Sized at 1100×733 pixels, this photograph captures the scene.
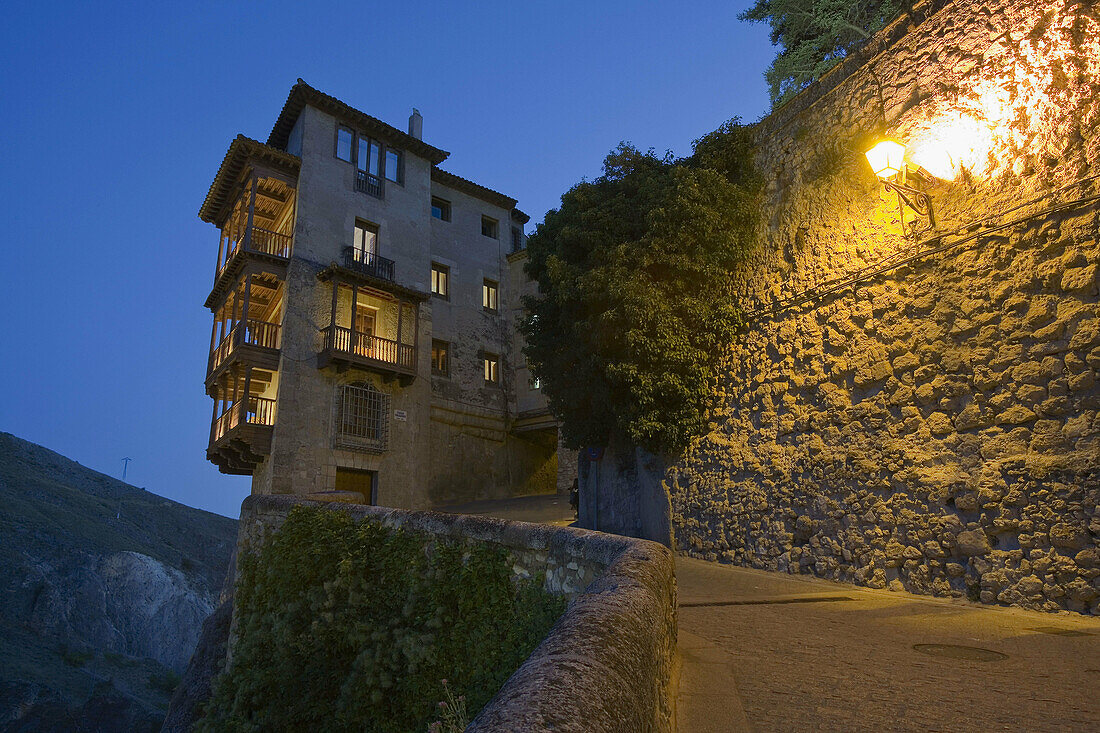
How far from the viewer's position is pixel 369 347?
70.3 feet

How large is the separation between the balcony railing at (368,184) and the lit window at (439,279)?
355 cm

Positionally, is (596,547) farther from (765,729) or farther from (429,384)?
A: (429,384)

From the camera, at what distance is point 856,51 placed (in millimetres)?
9031

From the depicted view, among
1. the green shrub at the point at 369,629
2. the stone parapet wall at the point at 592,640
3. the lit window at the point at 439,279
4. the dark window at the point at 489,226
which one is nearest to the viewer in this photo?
the stone parapet wall at the point at 592,640

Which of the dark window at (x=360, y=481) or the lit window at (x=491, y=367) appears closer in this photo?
the dark window at (x=360, y=481)

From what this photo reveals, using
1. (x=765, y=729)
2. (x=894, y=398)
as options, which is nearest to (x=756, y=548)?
(x=894, y=398)

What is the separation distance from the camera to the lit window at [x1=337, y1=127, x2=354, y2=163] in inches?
894

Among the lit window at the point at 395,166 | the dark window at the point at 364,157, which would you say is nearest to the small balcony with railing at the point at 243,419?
the dark window at the point at 364,157

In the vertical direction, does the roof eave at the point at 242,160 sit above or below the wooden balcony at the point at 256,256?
above

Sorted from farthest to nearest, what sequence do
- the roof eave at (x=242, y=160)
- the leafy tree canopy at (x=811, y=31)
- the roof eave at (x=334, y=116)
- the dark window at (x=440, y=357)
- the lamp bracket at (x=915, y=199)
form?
the dark window at (x=440, y=357)
the roof eave at (x=334, y=116)
the roof eave at (x=242, y=160)
the leafy tree canopy at (x=811, y=31)
the lamp bracket at (x=915, y=199)

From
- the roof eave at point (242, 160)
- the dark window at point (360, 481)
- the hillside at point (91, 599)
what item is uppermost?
the roof eave at point (242, 160)

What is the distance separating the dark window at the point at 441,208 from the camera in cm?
2659

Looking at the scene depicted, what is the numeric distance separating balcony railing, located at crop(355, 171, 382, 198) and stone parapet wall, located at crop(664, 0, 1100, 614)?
16433 millimetres

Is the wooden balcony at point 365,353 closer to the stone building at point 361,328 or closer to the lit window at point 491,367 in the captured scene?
the stone building at point 361,328
